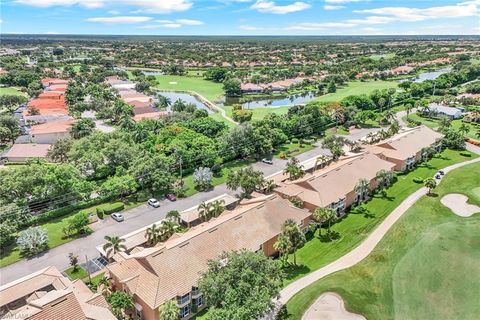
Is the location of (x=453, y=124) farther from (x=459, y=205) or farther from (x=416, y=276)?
(x=416, y=276)

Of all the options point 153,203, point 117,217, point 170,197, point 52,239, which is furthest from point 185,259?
point 170,197

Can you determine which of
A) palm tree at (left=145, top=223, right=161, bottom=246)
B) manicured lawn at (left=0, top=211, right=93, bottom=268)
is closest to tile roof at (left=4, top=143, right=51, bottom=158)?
manicured lawn at (left=0, top=211, right=93, bottom=268)

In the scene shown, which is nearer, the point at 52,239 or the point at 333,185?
the point at 52,239

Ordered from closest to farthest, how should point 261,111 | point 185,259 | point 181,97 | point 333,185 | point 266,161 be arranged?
point 185,259
point 333,185
point 266,161
point 261,111
point 181,97

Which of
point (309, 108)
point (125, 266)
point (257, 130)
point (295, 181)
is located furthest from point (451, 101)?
point (125, 266)

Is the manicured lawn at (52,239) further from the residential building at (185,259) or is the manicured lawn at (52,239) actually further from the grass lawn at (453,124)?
the grass lawn at (453,124)

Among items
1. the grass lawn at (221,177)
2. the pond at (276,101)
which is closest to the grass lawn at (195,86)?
the pond at (276,101)

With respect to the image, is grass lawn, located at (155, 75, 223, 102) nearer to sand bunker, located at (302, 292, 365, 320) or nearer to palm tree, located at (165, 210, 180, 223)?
palm tree, located at (165, 210, 180, 223)
